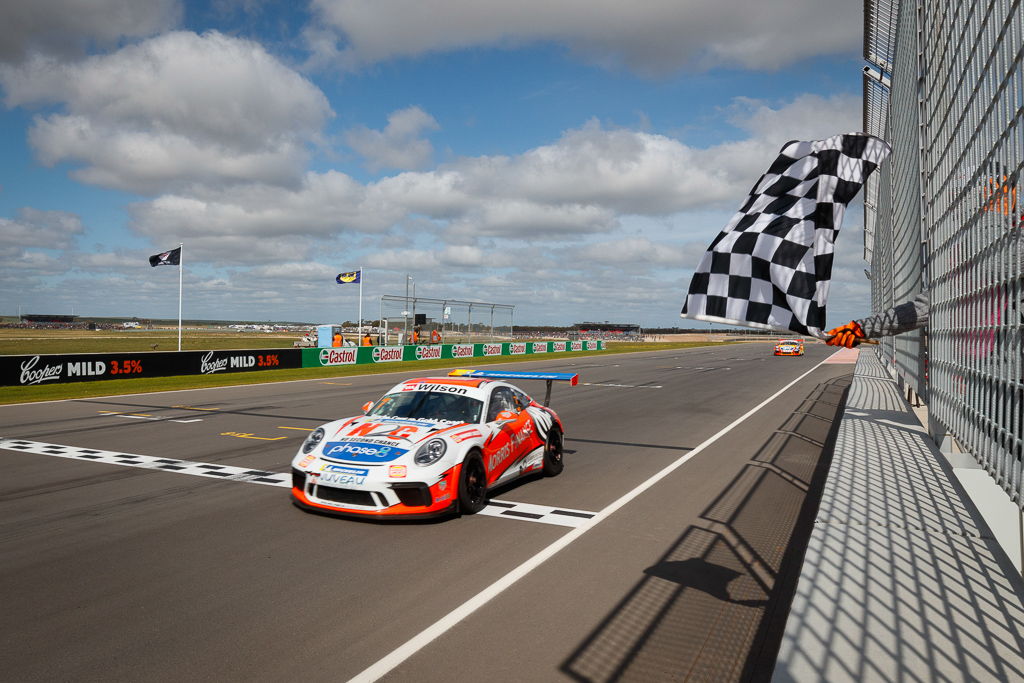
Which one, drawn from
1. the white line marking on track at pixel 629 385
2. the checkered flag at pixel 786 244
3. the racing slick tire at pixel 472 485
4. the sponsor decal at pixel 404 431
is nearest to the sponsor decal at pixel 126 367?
the white line marking on track at pixel 629 385

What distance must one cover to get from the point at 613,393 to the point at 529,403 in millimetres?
11165

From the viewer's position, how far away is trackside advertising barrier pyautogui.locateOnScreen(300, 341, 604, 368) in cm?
3005

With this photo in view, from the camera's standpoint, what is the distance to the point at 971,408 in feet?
21.8

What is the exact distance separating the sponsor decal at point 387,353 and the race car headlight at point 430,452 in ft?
91.3

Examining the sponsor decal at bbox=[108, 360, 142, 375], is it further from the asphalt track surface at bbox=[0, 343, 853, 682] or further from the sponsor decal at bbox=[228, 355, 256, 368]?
the asphalt track surface at bbox=[0, 343, 853, 682]

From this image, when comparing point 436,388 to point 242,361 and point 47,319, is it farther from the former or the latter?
point 47,319

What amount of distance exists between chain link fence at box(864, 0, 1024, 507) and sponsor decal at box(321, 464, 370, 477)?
15.8ft

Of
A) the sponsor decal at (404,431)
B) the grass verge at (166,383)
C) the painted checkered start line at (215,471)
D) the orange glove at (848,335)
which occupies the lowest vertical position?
the grass verge at (166,383)

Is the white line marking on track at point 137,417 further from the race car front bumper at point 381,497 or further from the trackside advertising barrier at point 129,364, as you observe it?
the race car front bumper at point 381,497

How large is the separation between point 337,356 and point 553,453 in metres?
23.8

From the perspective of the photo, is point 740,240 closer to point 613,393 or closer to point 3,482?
point 3,482

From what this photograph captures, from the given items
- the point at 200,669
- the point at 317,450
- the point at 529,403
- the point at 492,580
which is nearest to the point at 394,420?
the point at 317,450

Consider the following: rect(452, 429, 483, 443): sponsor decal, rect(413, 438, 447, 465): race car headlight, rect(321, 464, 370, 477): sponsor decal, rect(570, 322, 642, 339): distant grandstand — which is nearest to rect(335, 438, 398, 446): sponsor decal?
rect(413, 438, 447, 465): race car headlight

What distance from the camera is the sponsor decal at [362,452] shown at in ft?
20.5
